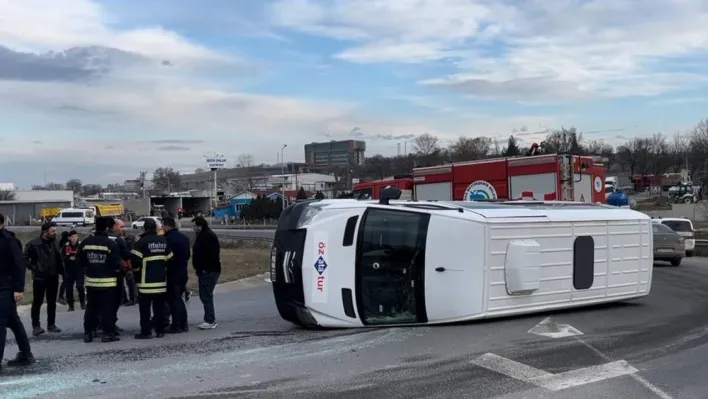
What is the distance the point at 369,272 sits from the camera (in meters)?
9.42

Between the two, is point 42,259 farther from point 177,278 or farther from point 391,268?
point 391,268

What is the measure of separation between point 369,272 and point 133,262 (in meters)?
3.48

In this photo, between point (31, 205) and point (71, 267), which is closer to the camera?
point (71, 267)

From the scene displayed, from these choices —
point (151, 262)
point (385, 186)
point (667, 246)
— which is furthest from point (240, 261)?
point (151, 262)

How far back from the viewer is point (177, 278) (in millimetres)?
9883

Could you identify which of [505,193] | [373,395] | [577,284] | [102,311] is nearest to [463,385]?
[373,395]

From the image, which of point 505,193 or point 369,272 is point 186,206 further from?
point 369,272

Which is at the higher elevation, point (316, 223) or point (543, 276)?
point (316, 223)

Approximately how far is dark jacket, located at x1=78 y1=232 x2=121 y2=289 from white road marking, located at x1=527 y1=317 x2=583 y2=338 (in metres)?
5.80

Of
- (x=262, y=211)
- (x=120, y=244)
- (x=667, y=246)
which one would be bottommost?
(x=262, y=211)

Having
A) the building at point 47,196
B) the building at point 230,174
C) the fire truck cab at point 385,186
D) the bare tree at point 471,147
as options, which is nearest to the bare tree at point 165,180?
the building at point 230,174

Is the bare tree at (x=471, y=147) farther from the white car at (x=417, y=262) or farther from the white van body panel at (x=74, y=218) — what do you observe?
the white car at (x=417, y=262)

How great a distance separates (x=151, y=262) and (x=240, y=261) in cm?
1566

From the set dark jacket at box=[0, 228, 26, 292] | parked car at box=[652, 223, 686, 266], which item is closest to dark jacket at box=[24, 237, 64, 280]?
dark jacket at box=[0, 228, 26, 292]
